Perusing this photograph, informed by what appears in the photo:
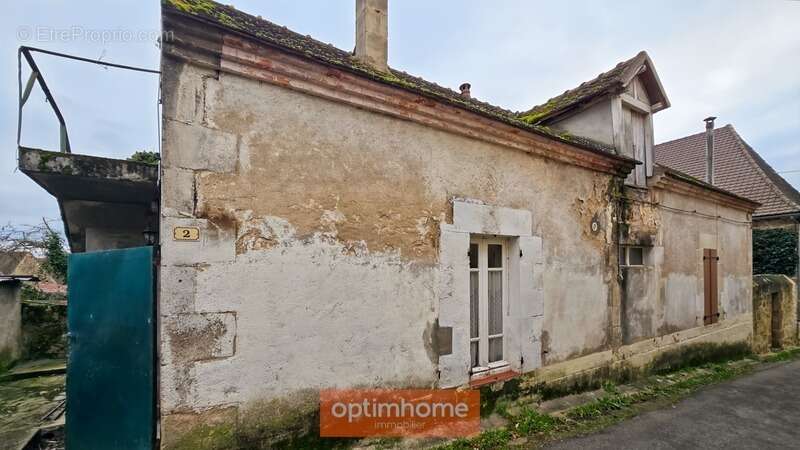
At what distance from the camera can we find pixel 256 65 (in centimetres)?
288

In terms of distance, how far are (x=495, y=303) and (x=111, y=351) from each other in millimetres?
3883

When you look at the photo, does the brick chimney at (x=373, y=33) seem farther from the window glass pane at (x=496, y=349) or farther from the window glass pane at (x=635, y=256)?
the window glass pane at (x=635, y=256)

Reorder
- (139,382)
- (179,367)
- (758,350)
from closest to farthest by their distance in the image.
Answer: (179,367), (139,382), (758,350)

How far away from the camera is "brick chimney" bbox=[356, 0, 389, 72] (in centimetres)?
403

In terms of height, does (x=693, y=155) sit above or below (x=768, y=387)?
above

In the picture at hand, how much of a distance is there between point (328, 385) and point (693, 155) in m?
17.7

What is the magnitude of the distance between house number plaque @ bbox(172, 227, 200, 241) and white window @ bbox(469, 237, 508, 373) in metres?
2.88

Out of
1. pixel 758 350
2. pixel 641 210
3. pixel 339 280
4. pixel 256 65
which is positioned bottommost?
pixel 758 350

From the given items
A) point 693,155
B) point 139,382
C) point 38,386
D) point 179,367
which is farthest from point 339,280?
point 693,155

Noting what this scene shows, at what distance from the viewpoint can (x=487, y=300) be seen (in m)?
4.43

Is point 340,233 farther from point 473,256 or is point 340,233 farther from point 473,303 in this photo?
point 473,303

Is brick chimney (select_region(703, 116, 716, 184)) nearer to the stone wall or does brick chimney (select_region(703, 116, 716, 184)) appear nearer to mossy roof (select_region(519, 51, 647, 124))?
the stone wall

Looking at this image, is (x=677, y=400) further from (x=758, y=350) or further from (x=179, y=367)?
(x=179, y=367)

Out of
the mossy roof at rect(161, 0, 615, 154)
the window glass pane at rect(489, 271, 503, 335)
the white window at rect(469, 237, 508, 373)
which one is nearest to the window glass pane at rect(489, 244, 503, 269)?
the white window at rect(469, 237, 508, 373)
